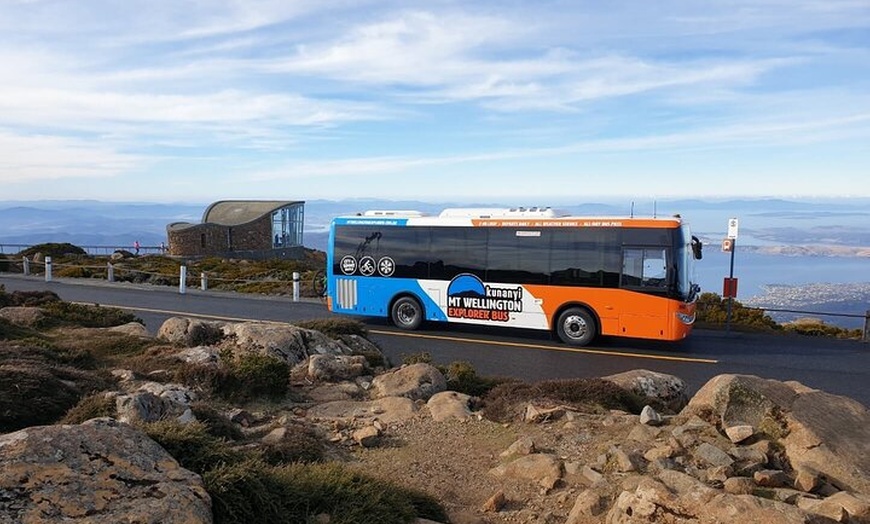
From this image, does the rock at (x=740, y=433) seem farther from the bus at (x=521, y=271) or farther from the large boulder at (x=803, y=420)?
the bus at (x=521, y=271)

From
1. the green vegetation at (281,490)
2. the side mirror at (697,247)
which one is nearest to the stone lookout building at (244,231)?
the side mirror at (697,247)

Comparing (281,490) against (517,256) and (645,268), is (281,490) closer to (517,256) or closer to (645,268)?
(645,268)

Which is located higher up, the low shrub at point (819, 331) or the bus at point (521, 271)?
the bus at point (521, 271)

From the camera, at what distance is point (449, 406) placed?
8.24 meters

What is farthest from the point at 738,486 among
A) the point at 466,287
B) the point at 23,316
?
the point at 23,316

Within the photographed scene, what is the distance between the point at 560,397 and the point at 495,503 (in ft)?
9.84

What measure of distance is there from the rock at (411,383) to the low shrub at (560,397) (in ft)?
2.58

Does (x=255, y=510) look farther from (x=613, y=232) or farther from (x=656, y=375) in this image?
(x=613, y=232)

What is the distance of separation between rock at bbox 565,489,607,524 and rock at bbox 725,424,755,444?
170cm

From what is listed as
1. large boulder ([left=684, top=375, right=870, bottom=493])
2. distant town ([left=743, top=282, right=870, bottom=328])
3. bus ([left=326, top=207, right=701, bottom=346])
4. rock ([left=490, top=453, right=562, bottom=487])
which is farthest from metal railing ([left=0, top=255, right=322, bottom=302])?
distant town ([left=743, top=282, right=870, bottom=328])

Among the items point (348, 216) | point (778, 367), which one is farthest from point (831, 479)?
point (348, 216)

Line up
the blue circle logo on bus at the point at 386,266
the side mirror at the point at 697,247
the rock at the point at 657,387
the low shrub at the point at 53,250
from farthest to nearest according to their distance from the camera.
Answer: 1. the low shrub at the point at 53,250
2. the blue circle logo on bus at the point at 386,266
3. the side mirror at the point at 697,247
4. the rock at the point at 657,387

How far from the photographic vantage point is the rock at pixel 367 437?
7160 mm

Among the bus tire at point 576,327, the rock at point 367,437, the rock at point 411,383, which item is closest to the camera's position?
the rock at point 367,437
